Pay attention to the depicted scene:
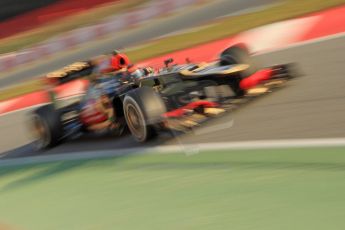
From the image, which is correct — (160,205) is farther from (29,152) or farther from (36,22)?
(36,22)

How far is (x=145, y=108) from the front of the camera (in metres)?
4.74

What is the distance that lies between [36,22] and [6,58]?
270 inches

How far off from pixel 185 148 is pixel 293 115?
0.99 meters

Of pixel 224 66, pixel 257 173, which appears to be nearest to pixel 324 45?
pixel 224 66

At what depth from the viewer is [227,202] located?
131 inches

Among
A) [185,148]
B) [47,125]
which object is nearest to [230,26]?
[47,125]

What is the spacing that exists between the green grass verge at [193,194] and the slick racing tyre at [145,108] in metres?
0.30

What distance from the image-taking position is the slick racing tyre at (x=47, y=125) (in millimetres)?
6223

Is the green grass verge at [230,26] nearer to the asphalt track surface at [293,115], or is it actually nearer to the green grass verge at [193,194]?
the asphalt track surface at [293,115]

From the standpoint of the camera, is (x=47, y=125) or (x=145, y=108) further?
(x=47, y=125)

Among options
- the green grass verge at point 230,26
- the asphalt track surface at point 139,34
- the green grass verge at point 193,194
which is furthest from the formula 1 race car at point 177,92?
the asphalt track surface at point 139,34

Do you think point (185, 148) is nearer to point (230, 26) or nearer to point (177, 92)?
point (177, 92)

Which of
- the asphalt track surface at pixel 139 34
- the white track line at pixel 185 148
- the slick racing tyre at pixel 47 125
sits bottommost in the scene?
the white track line at pixel 185 148

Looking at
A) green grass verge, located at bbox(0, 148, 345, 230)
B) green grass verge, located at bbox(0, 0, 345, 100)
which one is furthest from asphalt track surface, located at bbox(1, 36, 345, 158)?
green grass verge, located at bbox(0, 0, 345, 100)
